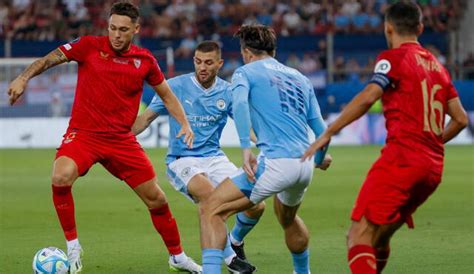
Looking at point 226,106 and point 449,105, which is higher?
point 449,105

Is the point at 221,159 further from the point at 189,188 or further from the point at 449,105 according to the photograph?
the point at 449,105

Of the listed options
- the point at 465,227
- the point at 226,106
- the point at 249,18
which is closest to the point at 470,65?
the point at 249,18

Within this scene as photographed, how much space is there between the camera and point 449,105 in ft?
23.6

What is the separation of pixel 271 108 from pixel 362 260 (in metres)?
1.68

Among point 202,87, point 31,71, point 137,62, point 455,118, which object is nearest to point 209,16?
point 202,87

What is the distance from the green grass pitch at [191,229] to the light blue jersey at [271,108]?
5.56ft

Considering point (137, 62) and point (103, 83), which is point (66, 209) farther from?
point (137, 62)

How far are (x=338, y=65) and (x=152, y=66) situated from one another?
2417 cm

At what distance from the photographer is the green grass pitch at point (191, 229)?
31.9ft

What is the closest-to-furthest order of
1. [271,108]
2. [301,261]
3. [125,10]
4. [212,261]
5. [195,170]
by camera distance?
[212,261] → [271,108] → [301,261] → [125,10] → [195,170]

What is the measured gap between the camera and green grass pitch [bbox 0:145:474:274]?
9734 mm

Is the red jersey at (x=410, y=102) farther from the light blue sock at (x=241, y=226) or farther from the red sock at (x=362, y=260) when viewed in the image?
the light blue sock at (x=241, y=226)

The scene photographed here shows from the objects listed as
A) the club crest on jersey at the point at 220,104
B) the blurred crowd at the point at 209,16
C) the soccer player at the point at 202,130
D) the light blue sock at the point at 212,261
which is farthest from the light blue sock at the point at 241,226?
the blurred crowd at the point at 209,16

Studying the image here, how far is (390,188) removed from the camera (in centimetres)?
676
